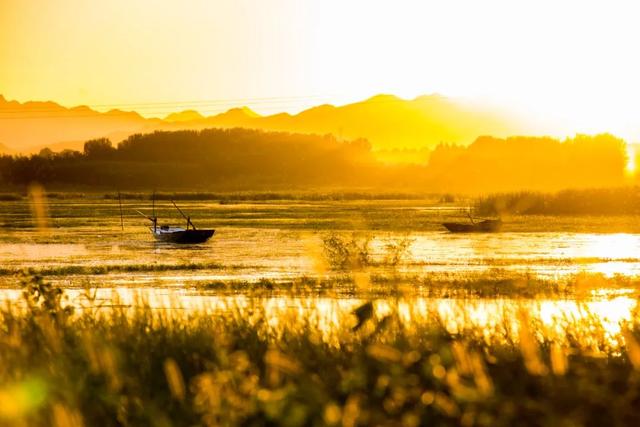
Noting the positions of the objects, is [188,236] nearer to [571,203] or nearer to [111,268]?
[111,268]

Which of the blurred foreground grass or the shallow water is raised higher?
the blurred foreground grass

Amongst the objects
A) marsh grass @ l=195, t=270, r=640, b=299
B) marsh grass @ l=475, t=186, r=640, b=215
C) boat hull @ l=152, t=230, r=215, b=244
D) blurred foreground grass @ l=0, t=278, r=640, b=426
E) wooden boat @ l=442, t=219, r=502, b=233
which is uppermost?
blurred foreground grass @ l=0, t=278, r=640, b=426

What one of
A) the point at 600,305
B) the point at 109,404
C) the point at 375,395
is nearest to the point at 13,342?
the point at 109,404

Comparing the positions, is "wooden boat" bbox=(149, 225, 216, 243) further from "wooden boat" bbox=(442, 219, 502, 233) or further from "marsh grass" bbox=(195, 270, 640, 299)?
"marsh grass" bbox=(195, 270, 640, 299)

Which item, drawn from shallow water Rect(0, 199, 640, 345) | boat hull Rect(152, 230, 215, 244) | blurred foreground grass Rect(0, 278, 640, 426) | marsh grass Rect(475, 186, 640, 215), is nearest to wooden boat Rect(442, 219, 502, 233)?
shallow water Rect(0, 199, 640, 345)

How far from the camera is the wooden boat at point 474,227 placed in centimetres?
6475

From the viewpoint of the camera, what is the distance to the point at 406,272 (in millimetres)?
36812

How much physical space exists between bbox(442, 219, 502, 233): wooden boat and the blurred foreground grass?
5021cm

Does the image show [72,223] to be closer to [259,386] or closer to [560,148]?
[259,386]

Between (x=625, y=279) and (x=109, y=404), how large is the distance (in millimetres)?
25631

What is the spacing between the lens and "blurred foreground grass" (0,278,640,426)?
1070 cm

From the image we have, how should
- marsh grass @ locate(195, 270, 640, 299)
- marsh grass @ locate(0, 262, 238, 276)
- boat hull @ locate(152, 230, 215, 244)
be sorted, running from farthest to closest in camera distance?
boat hull @ locate(152, 230, 215, 244)
marsh grass @ locate(0, 262, 238, 276)
marsh grass @ locate(195, 270, 640, 299)

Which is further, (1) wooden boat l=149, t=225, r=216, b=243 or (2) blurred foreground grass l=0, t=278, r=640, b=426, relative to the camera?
(1) wooden boat l=149, t=225, r=216, b=243

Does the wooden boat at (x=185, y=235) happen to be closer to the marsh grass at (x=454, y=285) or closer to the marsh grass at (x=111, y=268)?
the marsh grass at (x=111, y=268)
